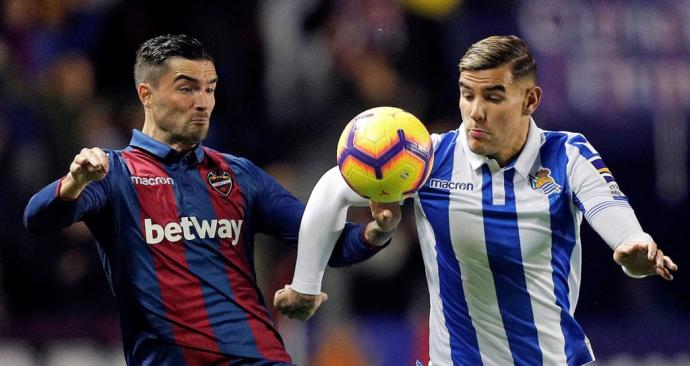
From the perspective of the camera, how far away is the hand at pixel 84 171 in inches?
189

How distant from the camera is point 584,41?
9.76 meters

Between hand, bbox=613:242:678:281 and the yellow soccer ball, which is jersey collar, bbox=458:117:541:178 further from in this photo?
hand, bbox=613:242:678:281

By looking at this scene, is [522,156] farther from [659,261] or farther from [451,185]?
[659,261]

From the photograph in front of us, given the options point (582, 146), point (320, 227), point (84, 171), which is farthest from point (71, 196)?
point (582, 146)

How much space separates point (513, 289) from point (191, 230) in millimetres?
1393

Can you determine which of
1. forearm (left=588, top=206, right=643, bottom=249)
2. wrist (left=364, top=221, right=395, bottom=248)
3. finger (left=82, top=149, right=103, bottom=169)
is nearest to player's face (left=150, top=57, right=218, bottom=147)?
finger (left=82, top=149, right=103, bottom=169)

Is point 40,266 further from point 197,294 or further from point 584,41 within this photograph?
point 584,41

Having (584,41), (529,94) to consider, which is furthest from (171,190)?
(584,41)

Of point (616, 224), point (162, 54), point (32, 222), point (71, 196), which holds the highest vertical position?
point (162, 54)

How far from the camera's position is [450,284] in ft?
17.3

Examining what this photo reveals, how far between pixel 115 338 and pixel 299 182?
67.4 inches

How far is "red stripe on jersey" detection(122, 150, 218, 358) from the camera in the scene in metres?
5.18

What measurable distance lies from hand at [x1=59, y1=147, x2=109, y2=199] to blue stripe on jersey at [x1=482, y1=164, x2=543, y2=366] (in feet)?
5.31

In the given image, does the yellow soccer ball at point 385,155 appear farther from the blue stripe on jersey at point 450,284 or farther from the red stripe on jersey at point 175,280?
the red stripe on jersey at point 175,280
